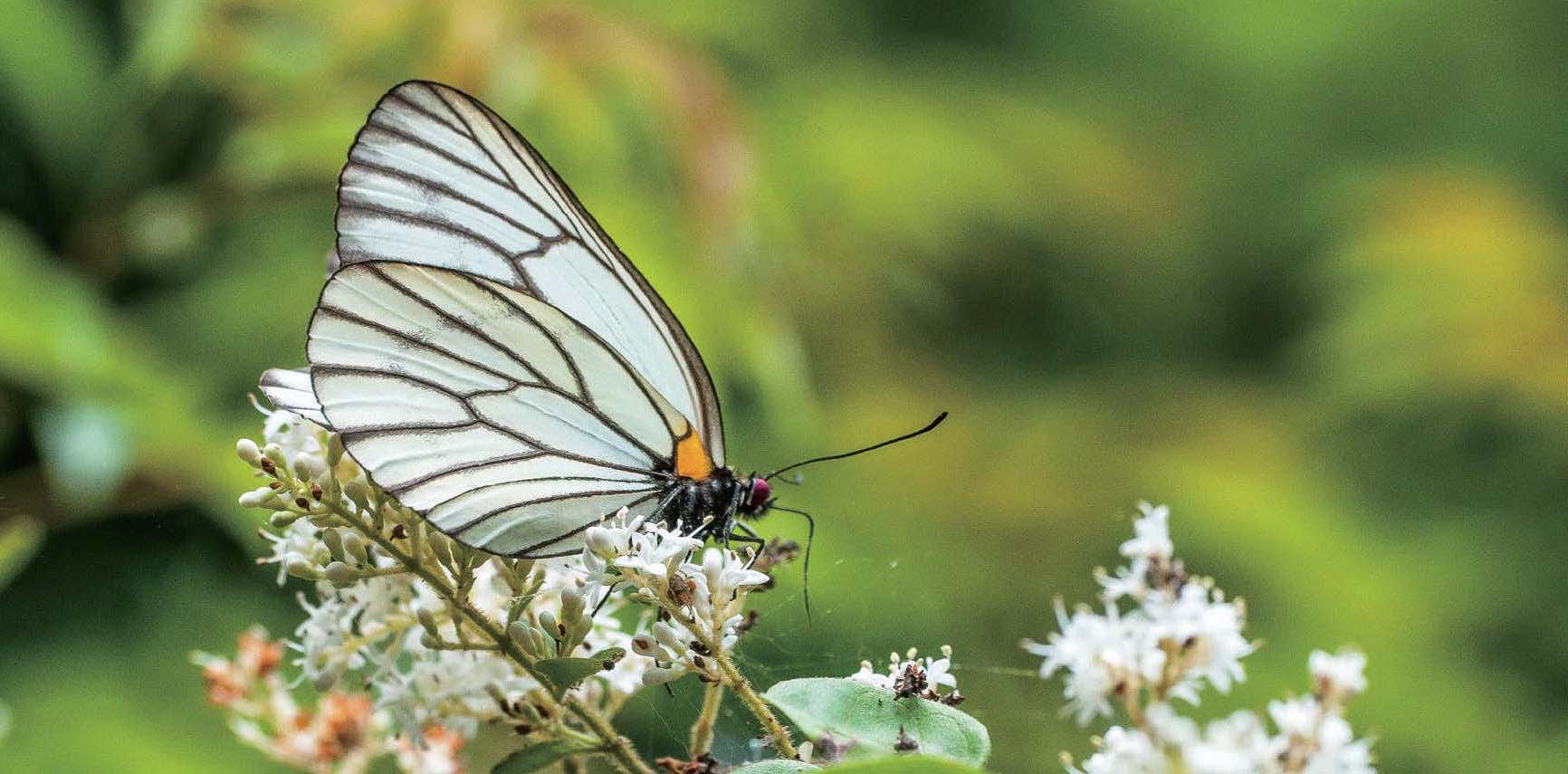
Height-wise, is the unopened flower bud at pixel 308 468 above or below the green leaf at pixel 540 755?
above

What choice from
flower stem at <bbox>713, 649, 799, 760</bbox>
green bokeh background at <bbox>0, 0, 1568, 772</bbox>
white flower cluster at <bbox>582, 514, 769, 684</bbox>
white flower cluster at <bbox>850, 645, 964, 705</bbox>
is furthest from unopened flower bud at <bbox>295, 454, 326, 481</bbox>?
green bokeh background at <bbox>0, 0, 1568, 772</bbox>

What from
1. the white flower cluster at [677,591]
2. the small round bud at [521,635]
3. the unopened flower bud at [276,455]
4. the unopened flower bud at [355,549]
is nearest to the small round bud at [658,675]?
the white flower cluster at [677,591]

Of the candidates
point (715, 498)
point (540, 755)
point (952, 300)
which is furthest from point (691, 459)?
point (952, 300)

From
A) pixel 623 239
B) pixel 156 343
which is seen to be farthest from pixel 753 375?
pixel 156 343

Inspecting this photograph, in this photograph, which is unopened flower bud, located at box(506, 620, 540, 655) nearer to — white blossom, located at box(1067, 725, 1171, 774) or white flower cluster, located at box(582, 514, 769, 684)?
white flower cluster, located at box(582, 514, 769, 684)

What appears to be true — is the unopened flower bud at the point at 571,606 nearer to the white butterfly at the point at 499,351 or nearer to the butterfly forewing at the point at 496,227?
the white butterfly at the point at 499,351

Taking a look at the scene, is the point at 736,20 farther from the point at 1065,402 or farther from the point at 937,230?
the point at 1065,402

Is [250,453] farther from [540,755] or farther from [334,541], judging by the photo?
[540,755]
